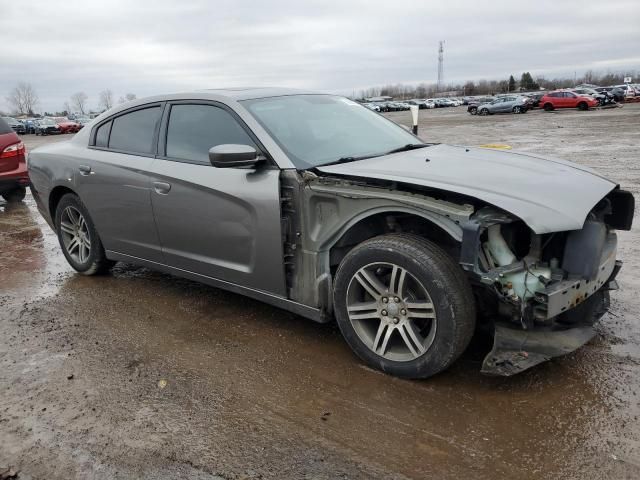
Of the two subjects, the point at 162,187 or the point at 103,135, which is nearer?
the point at 162,187

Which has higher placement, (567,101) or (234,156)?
(234,156)

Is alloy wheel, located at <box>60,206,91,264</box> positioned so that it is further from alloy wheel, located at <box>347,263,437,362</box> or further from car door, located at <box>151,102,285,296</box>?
alloy wheel, located at <box>347,263,437,362</box>

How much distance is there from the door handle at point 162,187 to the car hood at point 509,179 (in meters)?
1.32

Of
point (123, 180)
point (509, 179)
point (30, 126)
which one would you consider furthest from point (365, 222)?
point (30, 126)

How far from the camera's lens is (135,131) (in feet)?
15.1

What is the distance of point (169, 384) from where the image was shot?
10.7 feet

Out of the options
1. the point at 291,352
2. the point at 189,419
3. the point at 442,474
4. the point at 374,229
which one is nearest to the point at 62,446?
the point at 189,419

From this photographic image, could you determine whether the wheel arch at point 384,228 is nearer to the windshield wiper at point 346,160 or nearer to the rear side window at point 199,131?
the windshield wiper at point 346,160

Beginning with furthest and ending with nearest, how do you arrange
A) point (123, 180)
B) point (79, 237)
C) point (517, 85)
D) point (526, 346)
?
1. point (517, 85)
2. point (79, 237)
3. point (123, 180)
4. point (526, 346)

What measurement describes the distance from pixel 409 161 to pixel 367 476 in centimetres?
195

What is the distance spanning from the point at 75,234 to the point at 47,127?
40.1 m

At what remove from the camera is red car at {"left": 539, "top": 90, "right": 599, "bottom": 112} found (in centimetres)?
3834

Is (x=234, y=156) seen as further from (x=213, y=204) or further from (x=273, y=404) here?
(x=273, y=404)

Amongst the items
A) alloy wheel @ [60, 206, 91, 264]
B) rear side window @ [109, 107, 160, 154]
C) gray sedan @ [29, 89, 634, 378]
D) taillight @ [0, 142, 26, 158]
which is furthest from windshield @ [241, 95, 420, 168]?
taillight @ [0, 142, 26, 158]
